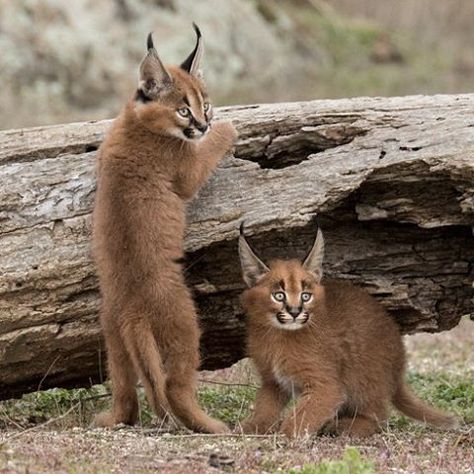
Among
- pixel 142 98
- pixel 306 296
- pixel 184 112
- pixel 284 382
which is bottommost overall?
pixel 284 382

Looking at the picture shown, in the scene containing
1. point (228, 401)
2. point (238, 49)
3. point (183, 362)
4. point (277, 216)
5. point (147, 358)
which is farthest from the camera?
point (238, 49)

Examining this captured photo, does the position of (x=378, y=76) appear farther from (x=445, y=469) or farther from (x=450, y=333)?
(x=445, y=469)

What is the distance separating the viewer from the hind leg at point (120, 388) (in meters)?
7.30

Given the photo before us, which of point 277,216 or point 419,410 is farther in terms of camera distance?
point 419,410

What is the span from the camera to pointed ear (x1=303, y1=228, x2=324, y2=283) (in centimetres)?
738

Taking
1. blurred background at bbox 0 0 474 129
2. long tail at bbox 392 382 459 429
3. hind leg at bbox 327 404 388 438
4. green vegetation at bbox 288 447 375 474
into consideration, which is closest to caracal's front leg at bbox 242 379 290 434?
hind leg at bbox 327 404 388 438

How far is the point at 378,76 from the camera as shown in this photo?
70.7ft

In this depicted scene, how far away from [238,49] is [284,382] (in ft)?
45.9

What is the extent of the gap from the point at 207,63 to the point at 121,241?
44.4ft

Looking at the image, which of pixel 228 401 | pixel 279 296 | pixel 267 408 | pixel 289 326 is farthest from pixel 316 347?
pixel 228 401

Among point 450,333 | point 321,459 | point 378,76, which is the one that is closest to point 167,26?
point 378,76

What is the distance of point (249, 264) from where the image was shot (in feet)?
24.5

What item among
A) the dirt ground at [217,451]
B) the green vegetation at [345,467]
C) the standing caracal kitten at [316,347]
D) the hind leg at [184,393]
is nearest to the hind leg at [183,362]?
the hind leg at [184,393]

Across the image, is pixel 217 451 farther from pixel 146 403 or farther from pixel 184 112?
pixel 184 112
